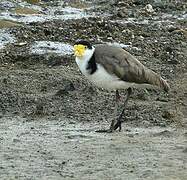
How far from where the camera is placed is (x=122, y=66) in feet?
34.4

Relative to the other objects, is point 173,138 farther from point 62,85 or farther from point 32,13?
point 32,13

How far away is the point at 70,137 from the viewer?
32.5 feet

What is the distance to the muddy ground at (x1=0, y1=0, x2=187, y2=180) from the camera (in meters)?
8.64

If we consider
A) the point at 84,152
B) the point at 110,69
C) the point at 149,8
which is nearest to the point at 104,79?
the point at 110,69

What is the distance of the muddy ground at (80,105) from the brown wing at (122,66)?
0.65 meters

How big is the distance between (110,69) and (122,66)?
247 millimetres

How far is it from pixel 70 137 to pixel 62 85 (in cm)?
303

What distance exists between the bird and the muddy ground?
0.60 meters

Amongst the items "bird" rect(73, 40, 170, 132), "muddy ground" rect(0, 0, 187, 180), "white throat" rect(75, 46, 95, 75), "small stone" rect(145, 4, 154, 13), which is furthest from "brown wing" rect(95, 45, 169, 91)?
"small stone" rect(145, 4, 154, 13)

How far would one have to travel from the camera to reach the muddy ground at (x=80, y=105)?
864 cm

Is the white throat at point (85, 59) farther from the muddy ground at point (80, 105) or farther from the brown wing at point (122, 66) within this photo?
the muddy ground at point (80, 105)

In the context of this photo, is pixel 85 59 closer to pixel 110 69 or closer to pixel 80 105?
pixel 110 69

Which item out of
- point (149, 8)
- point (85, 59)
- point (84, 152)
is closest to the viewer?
point (84, 152)

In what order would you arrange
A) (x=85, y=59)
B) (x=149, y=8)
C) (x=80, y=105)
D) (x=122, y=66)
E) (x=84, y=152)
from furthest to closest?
(x=149, y=8)
(x=80, y=105)
(x=122, y=66)
(x=85, y=59)
(x=84, y=152)
